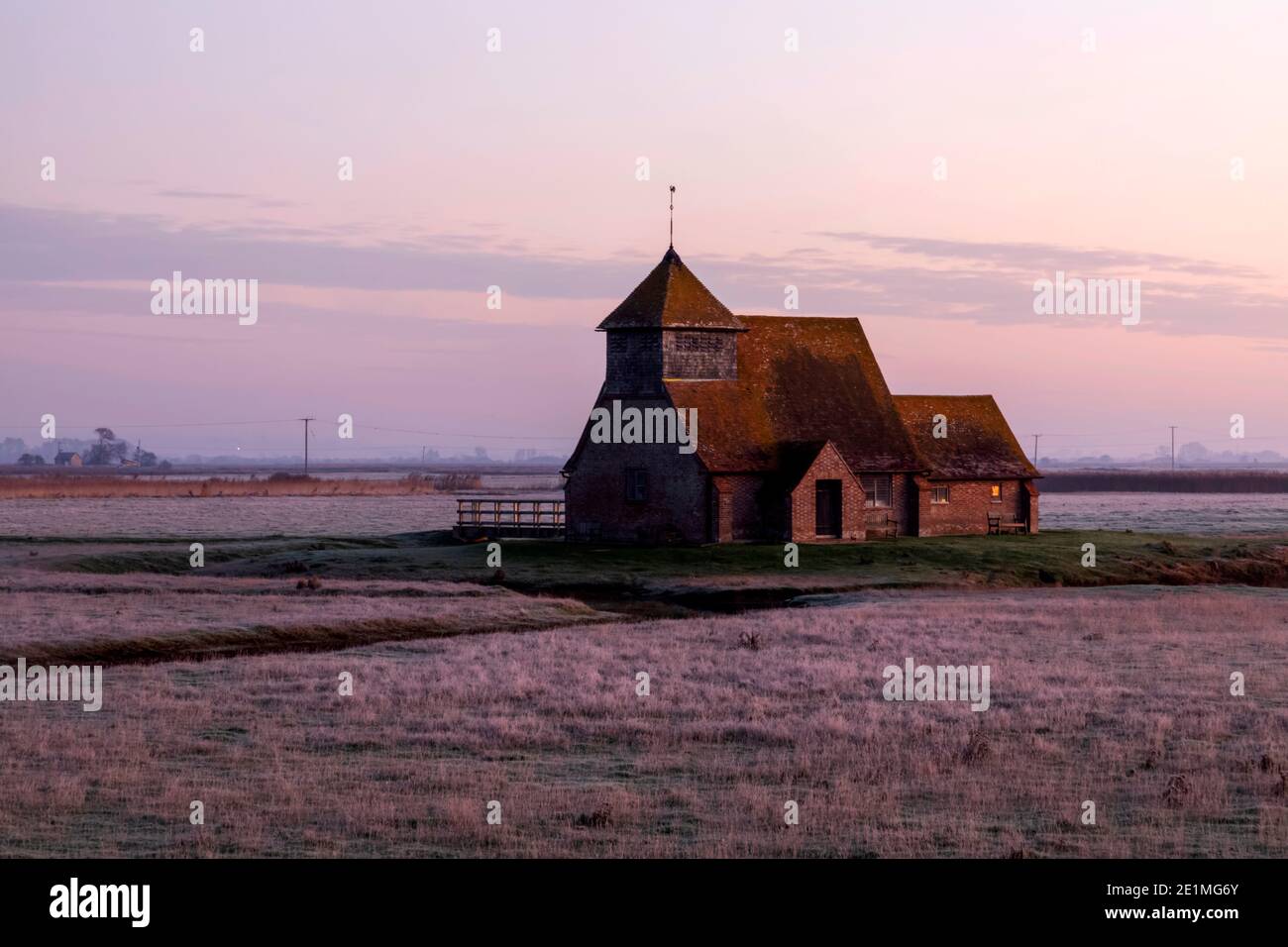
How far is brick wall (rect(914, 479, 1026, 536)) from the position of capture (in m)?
59.7

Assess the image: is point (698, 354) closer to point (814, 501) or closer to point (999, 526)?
point (814, 501)

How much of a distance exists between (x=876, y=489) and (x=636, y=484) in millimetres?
9671

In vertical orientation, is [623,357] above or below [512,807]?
above

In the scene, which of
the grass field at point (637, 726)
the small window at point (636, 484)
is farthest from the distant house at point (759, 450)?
the grass field at point (637, 726)

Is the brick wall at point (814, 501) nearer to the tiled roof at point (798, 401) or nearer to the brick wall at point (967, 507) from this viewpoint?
the tiled roof at point (798, 401)

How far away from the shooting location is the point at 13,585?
45281 mm

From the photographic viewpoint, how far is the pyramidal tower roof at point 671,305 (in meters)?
56.3

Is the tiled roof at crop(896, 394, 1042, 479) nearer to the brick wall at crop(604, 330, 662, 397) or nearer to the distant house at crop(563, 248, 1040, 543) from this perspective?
the distant house at crop(563, 248, 1040, 543)

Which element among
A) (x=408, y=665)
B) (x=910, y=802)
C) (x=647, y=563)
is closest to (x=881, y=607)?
(x=647, y=563)

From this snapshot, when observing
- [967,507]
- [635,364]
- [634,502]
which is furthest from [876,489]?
[635,364]

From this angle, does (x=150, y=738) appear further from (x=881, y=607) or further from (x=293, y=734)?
(x=881, y=607)

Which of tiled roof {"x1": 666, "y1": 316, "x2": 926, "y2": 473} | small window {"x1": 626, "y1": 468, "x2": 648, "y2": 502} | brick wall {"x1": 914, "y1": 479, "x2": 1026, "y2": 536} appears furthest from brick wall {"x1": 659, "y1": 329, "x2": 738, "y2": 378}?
brick wall {"x1": 914, "y1": 479, "x2": 1026, "y2": 536}

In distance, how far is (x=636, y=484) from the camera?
183 feet
